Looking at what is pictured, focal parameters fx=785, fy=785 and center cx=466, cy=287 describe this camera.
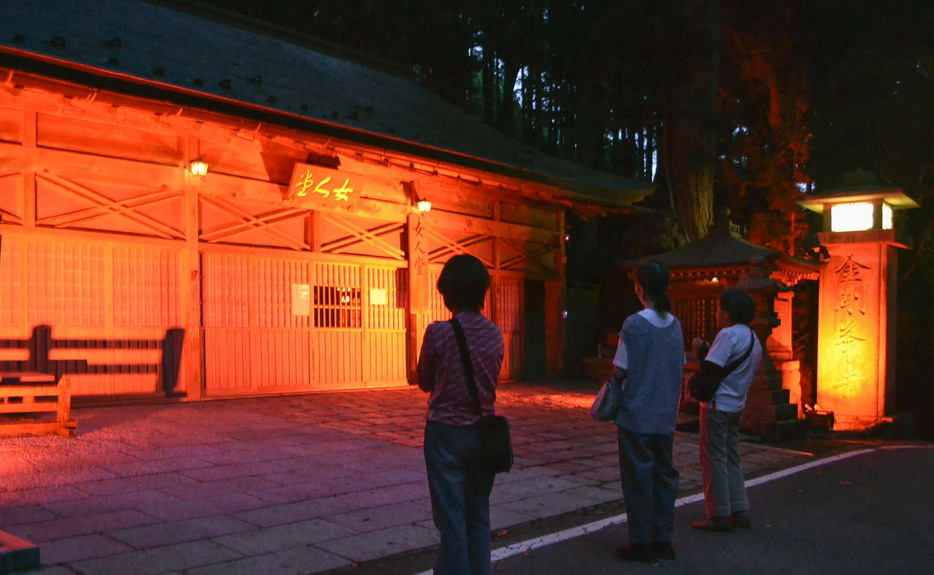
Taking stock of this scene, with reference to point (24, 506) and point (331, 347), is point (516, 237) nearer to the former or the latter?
point (331, 347)

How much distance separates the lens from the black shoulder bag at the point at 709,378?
5.60 meters

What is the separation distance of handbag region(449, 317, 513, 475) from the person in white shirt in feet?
7.89

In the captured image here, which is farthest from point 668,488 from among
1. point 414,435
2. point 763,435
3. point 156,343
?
point 156,343

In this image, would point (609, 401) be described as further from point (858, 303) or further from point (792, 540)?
point (858, 303)

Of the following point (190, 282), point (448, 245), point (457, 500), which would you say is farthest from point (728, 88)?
point (457, 500)

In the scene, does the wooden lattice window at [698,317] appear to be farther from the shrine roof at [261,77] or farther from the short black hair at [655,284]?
the short black hair at [655,284]

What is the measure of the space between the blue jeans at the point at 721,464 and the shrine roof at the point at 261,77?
822 cm

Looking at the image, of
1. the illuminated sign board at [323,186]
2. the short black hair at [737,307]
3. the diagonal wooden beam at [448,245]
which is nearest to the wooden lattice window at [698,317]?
the diagonal wooden beam at [448,245]

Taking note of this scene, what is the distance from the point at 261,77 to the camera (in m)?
13.4

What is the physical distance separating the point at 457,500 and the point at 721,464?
8.97ft

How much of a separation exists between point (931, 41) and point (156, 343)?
64.5 feet

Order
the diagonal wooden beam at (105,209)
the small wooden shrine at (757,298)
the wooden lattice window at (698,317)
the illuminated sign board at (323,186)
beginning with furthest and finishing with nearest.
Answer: the wooden lattice window at (698,317) → the illuminated sign board at (323,186) → the small wooden shrine at (757,298) → the diagonal wooden beam at (105,209)

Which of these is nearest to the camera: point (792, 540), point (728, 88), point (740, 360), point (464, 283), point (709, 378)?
point (464, 283)

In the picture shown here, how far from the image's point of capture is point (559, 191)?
53.9 ft
